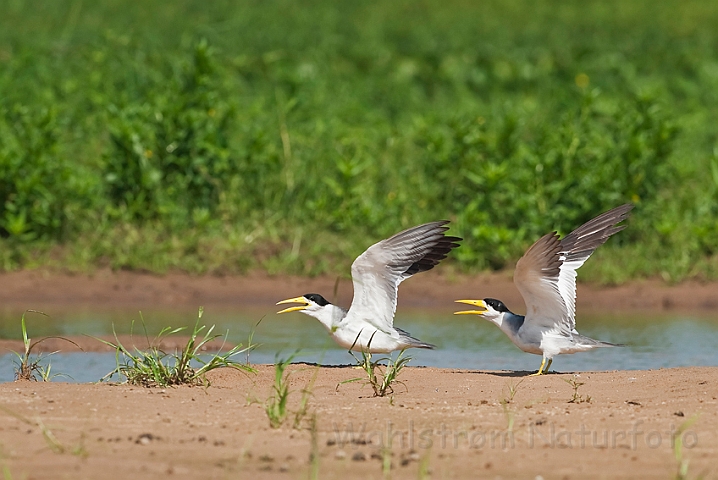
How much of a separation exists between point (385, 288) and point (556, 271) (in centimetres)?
118

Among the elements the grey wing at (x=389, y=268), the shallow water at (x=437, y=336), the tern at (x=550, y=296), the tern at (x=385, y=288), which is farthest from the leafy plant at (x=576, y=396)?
the shallow water at (x=437, y=336)

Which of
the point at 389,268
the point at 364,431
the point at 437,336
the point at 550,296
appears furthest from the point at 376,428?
the point at 437,336

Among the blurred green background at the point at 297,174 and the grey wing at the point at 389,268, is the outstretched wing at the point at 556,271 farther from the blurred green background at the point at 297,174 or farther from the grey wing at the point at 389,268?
the blurred green background at the point at 297,174

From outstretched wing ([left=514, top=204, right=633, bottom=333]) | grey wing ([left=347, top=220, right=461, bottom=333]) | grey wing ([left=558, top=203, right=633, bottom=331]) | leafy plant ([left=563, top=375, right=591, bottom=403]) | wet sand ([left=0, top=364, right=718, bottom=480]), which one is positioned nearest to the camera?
wet sand ([left=0, top=364, right=718, bottom=480])

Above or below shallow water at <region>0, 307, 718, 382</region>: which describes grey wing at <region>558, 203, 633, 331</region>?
above

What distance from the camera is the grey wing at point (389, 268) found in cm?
788

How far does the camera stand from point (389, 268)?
7938mm

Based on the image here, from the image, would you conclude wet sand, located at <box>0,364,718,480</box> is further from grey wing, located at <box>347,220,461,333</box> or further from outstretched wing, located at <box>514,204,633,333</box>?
grey wing, located at <box>347,220,461,333</box>

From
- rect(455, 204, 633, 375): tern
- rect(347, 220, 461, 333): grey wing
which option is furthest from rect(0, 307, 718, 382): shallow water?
rect(455, 204, 633, 375): tern

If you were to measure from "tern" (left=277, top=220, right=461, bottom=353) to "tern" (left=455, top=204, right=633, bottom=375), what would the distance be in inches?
19.6

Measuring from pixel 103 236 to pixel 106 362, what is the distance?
3.74m

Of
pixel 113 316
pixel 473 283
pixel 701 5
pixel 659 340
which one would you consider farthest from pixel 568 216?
pixel 701 5

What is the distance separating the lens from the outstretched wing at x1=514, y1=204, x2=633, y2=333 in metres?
7.60

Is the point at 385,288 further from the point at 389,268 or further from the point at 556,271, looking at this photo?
the point at 556,271
